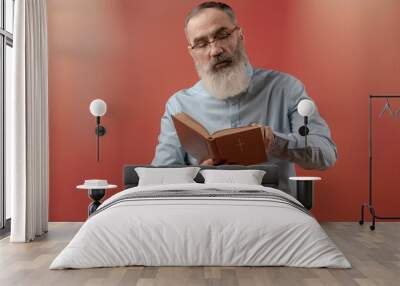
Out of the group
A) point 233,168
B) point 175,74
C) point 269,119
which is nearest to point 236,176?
point 233,168

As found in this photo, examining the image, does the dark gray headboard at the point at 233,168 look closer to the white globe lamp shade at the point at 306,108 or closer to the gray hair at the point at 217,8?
the white globe lamp shade at the point at 306,108

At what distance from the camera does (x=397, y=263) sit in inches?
177

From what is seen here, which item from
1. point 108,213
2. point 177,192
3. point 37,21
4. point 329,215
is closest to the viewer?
point 108,213

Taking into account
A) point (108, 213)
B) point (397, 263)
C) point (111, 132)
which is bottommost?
point (397, 263)

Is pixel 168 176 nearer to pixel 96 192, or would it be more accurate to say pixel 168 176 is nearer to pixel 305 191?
pixel 96 192

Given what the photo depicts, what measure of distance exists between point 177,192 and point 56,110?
2.75 m

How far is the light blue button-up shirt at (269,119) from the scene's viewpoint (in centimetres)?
661

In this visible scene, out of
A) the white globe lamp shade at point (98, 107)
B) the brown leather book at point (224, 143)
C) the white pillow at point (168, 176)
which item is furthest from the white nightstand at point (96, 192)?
the brown leather book at point (224, 143)

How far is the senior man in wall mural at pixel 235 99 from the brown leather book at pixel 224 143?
0.29 m

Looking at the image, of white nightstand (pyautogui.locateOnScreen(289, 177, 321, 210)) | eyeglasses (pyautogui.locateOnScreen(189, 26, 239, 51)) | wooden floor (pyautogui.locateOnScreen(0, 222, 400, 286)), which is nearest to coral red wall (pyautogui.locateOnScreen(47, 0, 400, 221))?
eyeglasses (pyautogui.locateOnScreen(189, 26, 239, 51))

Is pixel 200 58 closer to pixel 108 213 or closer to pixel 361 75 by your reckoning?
pixel 361 75

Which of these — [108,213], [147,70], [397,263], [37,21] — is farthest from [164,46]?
[397,263]

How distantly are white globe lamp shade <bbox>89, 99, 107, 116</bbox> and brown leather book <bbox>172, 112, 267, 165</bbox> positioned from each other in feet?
3.10

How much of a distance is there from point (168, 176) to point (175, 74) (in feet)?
4.71
